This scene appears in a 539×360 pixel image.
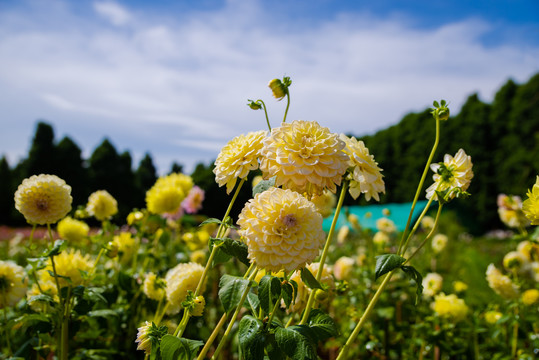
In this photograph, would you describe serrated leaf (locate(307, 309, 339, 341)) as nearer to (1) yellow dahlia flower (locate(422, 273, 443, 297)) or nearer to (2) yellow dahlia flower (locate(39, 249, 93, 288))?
(2) yellow dahlia flower (locate(39, 249, 93, 288))

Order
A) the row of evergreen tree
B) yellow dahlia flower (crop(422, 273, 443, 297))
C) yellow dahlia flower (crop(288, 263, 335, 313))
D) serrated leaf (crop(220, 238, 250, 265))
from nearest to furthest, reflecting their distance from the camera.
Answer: serrated leaf (crop(220, 238, 250, 265)) < yellow dahlia flower (crop(288, 263, 335, 313)) < yellow dahlia flower (crop(422, 273, 443, 297)) < the row of evergreen tree

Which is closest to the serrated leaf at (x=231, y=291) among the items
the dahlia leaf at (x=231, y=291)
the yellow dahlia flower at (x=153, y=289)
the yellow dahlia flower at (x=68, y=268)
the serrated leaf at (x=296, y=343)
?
the dahlia leaf at (x=231, y=291)

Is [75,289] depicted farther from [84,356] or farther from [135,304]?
[135,304]

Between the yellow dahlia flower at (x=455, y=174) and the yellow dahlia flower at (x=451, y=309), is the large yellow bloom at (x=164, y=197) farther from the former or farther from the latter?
the yellow dahlia flower at (x=451, y=309)

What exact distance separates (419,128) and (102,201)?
1587cm

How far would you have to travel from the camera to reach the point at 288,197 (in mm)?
767

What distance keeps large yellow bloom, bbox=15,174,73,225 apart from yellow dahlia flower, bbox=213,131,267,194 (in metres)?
0.63

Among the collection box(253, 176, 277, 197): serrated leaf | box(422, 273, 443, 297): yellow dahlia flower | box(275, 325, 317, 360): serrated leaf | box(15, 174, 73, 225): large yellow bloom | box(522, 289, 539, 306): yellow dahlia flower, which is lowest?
box(422, 273, 443, 297): yellow dahlia flower

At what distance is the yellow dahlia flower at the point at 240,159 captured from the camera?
87 centimetres

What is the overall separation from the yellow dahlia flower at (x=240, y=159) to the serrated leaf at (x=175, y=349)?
1.08ft

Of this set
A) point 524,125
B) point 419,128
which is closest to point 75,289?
point 524,125

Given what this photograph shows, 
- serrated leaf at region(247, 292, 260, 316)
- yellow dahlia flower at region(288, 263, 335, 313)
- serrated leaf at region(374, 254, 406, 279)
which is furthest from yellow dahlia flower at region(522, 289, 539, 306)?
serrated leaf at region(247, 292, 260, 316)

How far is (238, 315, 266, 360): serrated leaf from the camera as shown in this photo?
788mm

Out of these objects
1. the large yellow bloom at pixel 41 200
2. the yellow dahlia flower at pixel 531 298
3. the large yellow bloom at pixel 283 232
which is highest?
the large yellow bloom at pixel 283 232
